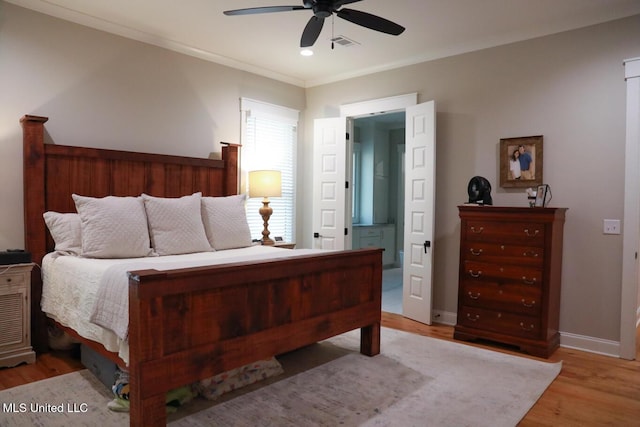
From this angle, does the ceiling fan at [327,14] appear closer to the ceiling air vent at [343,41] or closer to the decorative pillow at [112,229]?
the ceiling air vent at [343,41]

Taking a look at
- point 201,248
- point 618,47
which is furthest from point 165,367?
point 618,47

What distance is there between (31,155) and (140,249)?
1.16 meters

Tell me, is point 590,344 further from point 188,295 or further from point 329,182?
point 188,295

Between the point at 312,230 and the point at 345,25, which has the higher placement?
the point at 345,25

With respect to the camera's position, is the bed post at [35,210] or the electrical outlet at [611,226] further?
the electrical outlet at [611,226]

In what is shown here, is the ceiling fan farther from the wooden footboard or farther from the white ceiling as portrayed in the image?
the wooden footboard

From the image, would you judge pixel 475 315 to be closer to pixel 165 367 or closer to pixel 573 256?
pixel 573 256

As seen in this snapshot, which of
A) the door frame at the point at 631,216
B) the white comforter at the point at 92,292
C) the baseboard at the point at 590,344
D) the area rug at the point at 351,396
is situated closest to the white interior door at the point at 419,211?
the area rug at the point at 351,396

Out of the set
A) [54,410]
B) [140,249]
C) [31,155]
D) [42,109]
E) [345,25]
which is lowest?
[54,410]

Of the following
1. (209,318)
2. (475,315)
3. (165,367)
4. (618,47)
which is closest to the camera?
(165,367)

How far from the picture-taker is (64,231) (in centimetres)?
328

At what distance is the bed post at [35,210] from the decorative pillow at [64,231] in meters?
0.10

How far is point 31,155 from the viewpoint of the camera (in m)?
3.31

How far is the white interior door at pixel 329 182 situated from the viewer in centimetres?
518
